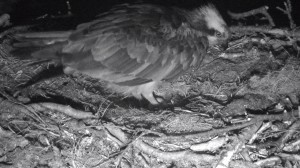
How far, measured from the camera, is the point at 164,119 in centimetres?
386

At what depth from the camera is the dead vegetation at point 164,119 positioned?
3.43m

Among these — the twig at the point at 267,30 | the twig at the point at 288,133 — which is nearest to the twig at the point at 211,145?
the twig at the point at 288,133

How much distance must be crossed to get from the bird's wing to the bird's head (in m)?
0.58

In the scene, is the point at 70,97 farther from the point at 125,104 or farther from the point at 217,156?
the point at 217,156

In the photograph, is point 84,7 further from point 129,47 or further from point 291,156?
point 291,156

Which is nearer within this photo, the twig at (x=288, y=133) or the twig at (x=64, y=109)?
the twig at (x=288, y=133)

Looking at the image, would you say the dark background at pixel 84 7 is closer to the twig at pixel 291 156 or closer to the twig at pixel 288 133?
the twig at pixel 288 133

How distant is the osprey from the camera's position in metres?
3.99

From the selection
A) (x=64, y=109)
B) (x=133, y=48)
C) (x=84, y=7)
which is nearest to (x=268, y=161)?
(x=133, y=48)

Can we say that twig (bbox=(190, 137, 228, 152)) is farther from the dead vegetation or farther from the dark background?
the dark background

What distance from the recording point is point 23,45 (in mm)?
4105

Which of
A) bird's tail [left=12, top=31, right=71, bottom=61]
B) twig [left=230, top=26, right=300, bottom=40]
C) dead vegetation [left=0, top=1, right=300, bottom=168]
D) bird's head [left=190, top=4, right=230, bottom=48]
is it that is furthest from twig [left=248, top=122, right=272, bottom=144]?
bird's tail [left=12, top=31, right=71, bottom=61]

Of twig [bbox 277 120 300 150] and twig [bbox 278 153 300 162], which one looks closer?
twig [bbox 278 153 300 162]

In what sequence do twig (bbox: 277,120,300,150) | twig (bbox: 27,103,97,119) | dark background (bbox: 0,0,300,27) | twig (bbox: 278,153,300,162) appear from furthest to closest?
dark background (bbox: 0,0,300,27), twig (bbox: 27,103,97,119), twig (bbox: 277,120,300,150), twig (bbox: 278,153,300,162)
